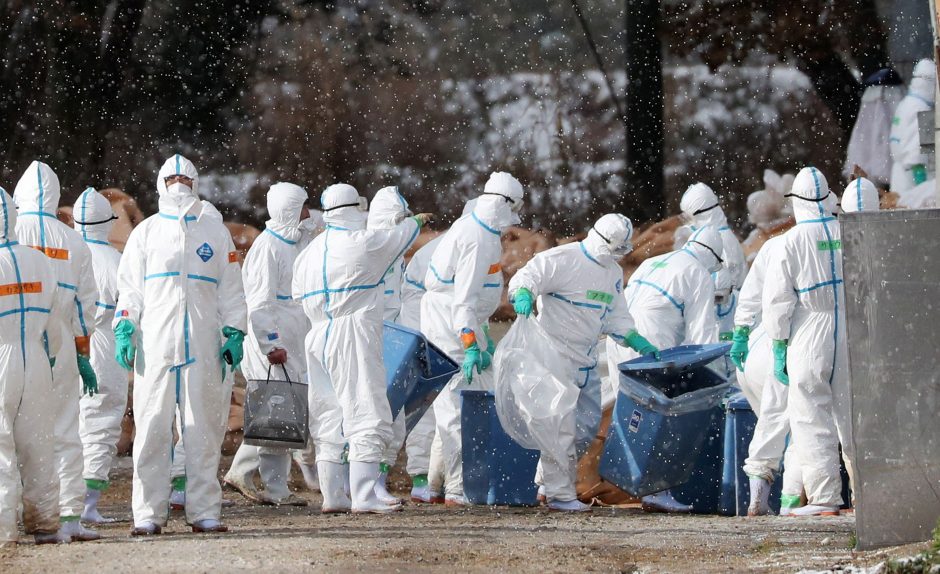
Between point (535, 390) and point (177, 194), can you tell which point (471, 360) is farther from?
point (177, 194)

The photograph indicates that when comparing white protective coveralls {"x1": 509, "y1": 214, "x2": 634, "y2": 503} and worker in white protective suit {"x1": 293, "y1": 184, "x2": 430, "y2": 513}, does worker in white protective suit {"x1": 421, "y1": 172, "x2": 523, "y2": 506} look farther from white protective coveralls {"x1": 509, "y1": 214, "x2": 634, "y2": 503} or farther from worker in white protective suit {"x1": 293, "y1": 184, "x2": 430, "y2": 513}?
worker in white protective suit {"x1": 293, "y1": 184, "x2": 430, "y2": 513}

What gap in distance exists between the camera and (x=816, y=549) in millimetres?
5828

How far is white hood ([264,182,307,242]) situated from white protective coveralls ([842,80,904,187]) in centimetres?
603

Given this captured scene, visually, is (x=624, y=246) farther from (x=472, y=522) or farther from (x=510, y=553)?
(x=510, y=553)

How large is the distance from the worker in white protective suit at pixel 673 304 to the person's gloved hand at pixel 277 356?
204 cm

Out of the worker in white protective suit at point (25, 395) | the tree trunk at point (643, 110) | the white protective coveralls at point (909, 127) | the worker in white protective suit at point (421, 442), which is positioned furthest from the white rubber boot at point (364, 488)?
the tree trunk at point (643, 110)

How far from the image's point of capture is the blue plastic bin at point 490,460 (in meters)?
8.28

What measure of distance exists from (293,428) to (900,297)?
11.2 feet

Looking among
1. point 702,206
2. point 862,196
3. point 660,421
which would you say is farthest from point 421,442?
point 862,196

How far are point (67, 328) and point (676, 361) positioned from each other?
2997 millimetres

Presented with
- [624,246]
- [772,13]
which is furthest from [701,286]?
[772,13]

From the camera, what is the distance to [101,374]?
26.5 ft

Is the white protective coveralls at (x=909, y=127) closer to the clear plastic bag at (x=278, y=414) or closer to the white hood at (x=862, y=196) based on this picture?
the white hood at (x=862, y=196)

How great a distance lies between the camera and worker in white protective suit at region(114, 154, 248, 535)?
6754 millimetres
